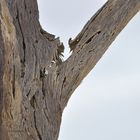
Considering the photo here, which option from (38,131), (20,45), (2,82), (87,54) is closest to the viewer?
(2,82)

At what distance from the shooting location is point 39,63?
2.33 m

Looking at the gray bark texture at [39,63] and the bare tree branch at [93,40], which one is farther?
the bare tree branch at [93,40]

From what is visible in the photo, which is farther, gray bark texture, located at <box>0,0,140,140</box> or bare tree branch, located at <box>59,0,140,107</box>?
bare tree branch, located at <box>59,0,140,107</box>

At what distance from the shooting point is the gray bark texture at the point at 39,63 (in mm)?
1982

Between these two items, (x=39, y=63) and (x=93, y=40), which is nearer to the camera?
(x=39, y=63)

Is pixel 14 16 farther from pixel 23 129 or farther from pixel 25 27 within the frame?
pixel 23 129

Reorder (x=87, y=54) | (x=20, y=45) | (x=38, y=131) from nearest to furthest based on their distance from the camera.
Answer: (x=38, y=131) < (x=20, y=45) < (x=87, y=54)

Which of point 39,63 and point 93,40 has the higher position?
point 93,40

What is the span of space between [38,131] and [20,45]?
1.48 ft

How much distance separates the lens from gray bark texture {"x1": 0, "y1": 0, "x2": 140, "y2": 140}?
6.50ft

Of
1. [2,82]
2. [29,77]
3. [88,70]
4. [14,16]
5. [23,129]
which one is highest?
[14,16]

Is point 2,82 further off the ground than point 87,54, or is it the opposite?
point 87,54

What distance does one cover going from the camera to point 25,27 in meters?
2.37

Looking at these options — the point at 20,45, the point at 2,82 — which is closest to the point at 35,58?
the point at 20,45
